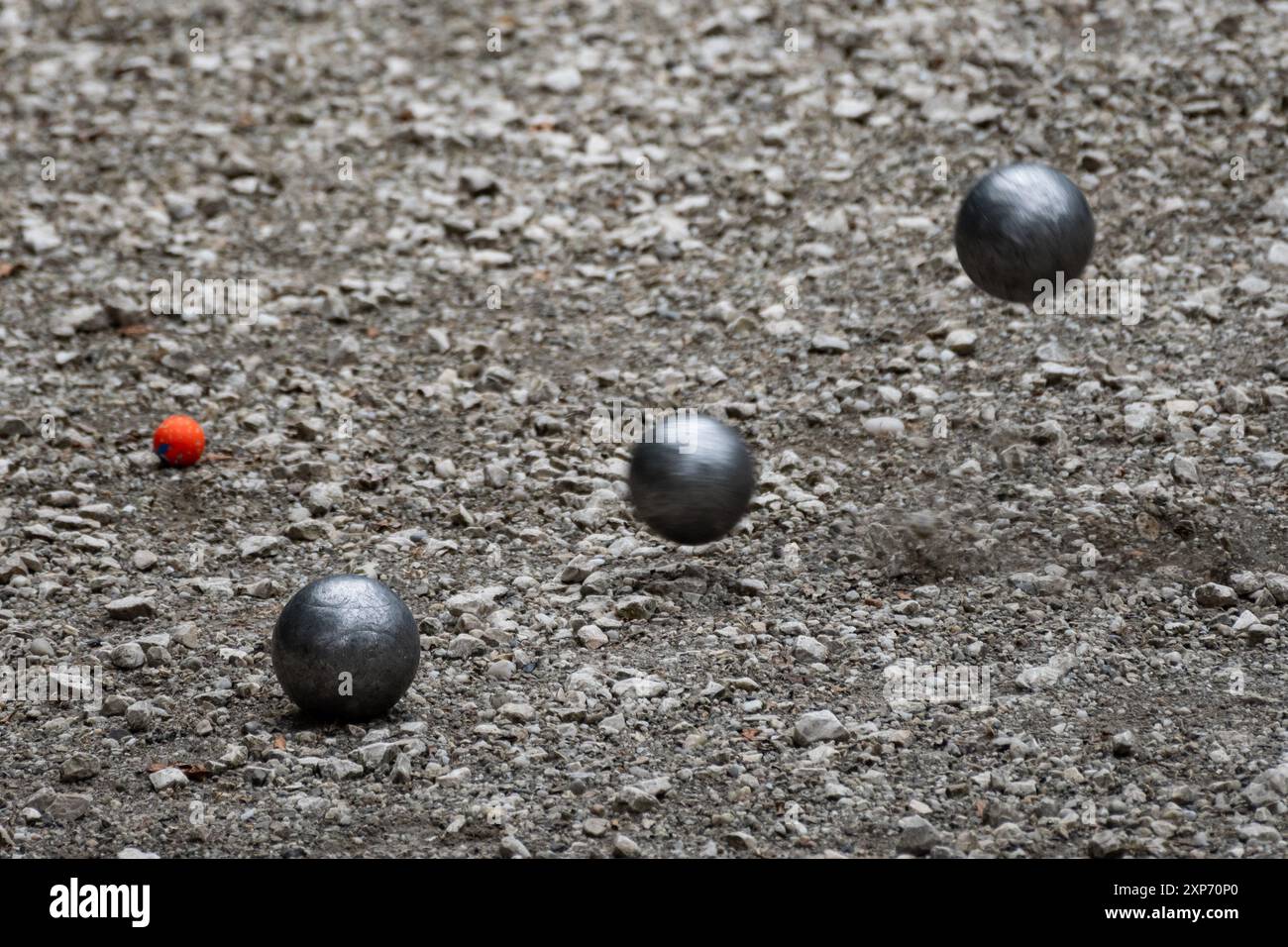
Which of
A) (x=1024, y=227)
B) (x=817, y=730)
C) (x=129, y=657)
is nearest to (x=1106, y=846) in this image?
(x=817, y=730)

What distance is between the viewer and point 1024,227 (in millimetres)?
6273

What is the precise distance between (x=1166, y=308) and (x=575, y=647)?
367 centimetres

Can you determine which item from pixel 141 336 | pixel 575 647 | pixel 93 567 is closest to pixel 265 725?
pixel 575 647

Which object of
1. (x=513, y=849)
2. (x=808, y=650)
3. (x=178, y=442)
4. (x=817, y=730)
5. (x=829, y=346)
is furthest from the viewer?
(x=829, y=346)

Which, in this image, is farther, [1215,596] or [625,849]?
[1215,596]

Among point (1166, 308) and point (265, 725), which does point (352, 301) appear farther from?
point (1166, 308)

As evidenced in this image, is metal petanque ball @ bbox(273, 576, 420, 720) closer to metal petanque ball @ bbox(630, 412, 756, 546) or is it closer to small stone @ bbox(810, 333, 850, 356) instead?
metal petanque ball @ bbox(630, 412, 756, 546)

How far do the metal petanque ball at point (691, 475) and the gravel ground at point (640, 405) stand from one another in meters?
0.40

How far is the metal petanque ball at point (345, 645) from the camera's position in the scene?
16.2ft

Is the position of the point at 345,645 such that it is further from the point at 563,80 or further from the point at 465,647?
the point at 563,80

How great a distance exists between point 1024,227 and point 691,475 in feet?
5.90

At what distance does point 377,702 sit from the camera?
5.11 m

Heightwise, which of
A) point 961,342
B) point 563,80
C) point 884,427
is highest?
point 563,80

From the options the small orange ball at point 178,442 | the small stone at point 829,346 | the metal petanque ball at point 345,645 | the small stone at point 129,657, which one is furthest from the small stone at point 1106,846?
the small orange ball at point 178,442
